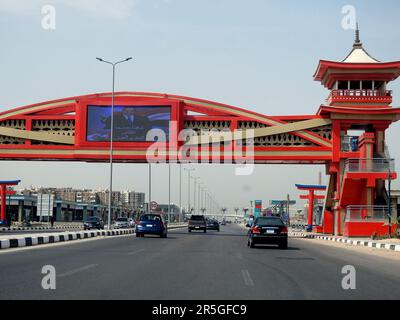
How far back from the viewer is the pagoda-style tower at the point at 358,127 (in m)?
48.7

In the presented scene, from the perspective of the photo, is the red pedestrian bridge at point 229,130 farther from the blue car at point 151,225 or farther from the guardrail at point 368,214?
the blue car at point 151,225

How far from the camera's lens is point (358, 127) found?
181 feet

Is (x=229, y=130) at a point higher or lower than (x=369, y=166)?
A: higher

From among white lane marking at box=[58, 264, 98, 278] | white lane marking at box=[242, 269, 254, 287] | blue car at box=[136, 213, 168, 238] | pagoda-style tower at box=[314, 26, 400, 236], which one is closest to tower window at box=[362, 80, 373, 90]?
pagoda-style tower at box=[314, 26, 400, 236]

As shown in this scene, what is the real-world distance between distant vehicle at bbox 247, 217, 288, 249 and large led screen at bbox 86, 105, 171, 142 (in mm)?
30395

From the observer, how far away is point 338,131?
172 ft

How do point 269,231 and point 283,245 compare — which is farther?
point 283,245

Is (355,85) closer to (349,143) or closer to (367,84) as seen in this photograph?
(367,84)

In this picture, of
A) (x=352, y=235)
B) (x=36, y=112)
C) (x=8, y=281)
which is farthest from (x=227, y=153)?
(x=8, y=281)

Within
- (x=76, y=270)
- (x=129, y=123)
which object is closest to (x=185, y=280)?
(x=76, y=270)

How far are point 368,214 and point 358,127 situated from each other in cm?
1276

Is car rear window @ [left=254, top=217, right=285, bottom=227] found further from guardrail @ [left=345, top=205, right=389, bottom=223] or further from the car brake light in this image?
guardrail @ [left=345, top=205, right=389, bottom=223]

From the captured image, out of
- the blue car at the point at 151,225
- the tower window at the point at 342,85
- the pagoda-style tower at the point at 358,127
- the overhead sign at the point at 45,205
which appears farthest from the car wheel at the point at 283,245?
the tower window at the point at 342,85

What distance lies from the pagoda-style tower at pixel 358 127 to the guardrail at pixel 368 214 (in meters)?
2.98
